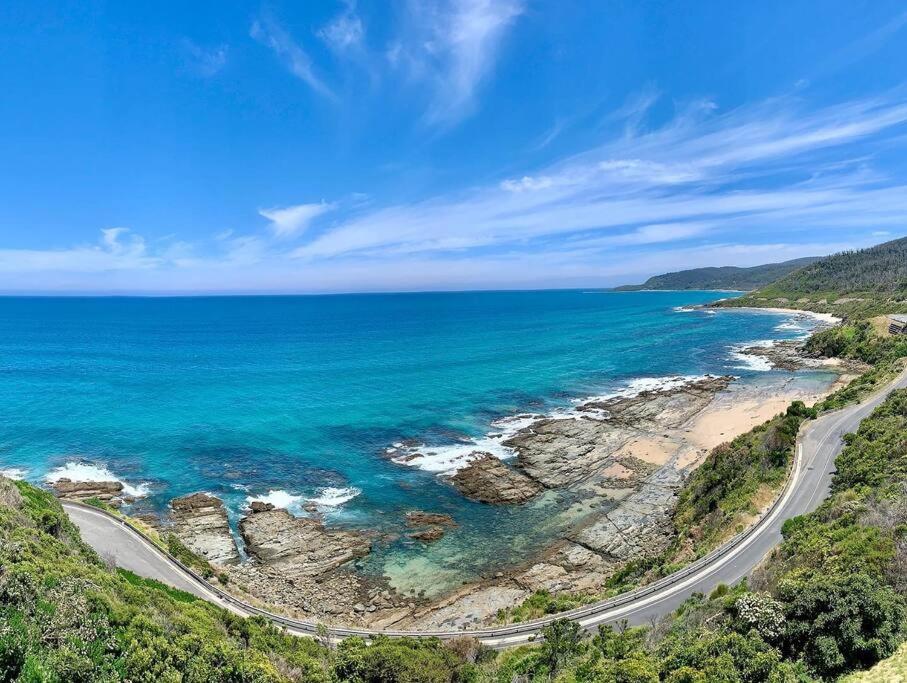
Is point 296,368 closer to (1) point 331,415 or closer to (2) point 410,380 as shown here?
(2) point 410,380

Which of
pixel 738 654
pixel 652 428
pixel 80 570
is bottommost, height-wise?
pixel 652 428

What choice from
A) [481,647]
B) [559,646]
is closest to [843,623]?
[559,646]

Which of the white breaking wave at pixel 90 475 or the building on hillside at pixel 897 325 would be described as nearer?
the white breaking wave at pixel 90 475

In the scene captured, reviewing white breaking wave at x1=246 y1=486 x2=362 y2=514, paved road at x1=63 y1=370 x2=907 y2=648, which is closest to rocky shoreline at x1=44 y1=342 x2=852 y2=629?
white breaking wave at x1=246 y1=486 x2=362 y2=514

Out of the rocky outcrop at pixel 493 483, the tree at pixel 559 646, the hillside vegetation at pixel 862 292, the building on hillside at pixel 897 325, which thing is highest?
the hillside vegetation at pixel 862 292

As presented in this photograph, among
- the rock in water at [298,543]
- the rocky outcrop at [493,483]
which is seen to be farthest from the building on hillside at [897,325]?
the rock in water at [298,543]

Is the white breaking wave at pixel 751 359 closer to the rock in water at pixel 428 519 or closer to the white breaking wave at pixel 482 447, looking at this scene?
the white breaking wave at pixel 482 447

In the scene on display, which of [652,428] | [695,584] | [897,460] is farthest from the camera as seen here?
[652,428]

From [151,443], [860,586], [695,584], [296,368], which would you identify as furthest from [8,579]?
[296,368]
